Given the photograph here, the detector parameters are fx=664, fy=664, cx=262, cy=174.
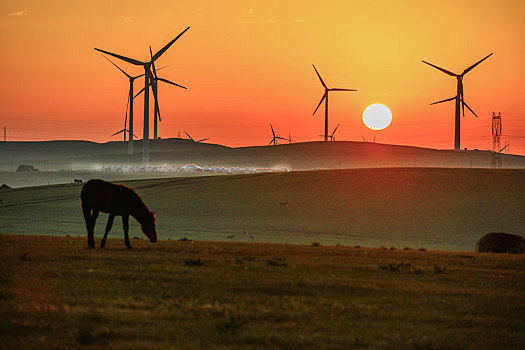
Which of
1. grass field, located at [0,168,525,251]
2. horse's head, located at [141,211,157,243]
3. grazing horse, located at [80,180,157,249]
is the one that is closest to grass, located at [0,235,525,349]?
grazing horse, located at [80,180,157,249]

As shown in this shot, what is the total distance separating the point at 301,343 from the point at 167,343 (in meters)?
1.82

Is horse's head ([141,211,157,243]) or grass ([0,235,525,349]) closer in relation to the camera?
grass ([0,235,525,349])

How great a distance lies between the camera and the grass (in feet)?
30.8

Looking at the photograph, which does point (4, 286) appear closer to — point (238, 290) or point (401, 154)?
point (238, 290)

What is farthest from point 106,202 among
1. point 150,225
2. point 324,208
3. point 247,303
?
point 324,208

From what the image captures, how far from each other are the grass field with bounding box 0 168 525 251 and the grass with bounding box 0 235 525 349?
28.7 metres

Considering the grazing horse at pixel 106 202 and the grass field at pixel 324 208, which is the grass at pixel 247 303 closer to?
the grazing horse at pixel 106 202

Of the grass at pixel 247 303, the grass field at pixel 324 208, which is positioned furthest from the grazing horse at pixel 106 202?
the grass field at pixel 324 208

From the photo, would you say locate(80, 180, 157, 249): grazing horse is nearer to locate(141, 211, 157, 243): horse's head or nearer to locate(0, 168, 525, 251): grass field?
locate(141, 211, 157, 243): horse's head

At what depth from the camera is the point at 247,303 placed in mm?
11906

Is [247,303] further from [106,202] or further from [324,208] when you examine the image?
[324,208]

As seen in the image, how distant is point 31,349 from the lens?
846 cm

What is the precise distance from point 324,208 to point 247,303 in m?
56.6

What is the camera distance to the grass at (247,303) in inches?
369
